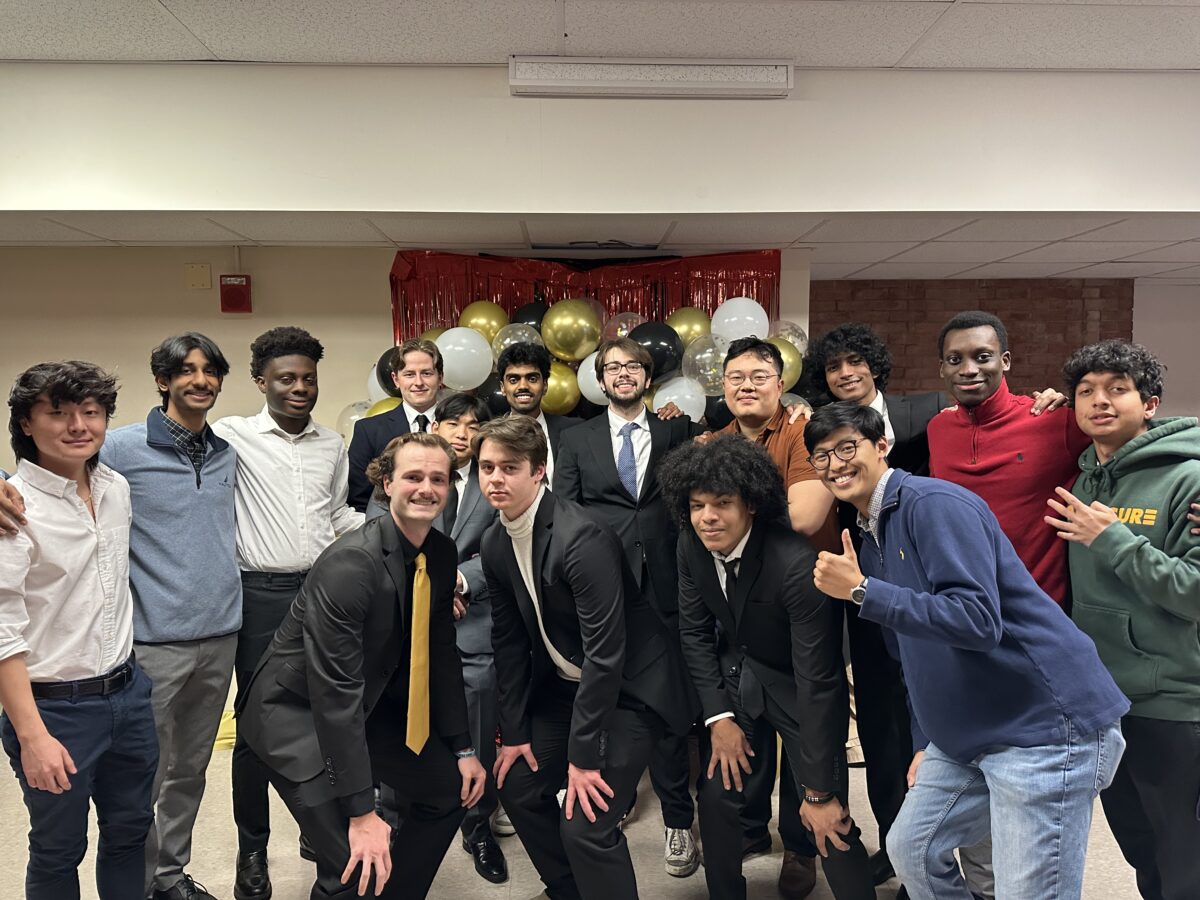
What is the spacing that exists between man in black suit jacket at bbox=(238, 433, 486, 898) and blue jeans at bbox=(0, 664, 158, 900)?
10.3 inches

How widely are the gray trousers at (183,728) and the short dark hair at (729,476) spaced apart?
1471 millimetres

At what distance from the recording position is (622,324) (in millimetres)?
4262

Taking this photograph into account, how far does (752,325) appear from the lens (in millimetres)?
4078

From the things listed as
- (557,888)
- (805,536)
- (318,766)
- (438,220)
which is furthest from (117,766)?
(438,220)

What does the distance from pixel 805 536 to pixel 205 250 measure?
3.98 meters

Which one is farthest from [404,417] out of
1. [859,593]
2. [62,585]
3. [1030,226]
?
[1030,226]

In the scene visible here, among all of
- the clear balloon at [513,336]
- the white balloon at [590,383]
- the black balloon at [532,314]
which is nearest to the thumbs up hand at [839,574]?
the white balloon at [590,383]

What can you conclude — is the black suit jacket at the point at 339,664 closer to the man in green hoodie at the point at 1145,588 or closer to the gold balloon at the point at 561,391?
the man in green hoodie at the point at 1145,588

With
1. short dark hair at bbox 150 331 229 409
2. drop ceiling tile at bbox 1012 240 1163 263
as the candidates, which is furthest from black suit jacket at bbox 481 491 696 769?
drop ceiling tile at bbox 1012 240 1163 263

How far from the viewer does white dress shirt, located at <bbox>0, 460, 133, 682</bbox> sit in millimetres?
1771

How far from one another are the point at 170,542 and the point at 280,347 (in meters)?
0.74

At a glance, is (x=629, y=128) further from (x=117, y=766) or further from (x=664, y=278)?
(x=117, y=766)

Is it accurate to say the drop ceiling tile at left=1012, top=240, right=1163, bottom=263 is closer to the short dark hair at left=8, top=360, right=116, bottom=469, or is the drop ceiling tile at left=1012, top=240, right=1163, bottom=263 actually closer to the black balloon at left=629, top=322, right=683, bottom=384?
the black balloon at left=629, top=322, right=683, bottom=384

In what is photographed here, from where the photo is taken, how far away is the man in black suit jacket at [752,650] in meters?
2.11
